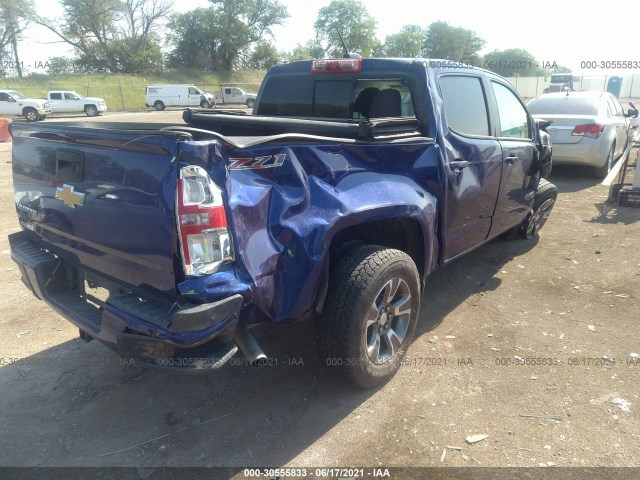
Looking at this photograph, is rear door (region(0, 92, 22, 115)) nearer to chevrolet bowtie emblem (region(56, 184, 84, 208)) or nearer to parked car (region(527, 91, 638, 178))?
parked car (region(527, 91, 638, 178))

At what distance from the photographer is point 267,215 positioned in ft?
7.56

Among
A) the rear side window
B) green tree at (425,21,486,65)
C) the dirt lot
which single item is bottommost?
the dirt lot

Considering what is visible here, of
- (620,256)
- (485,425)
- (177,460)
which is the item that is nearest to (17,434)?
(177,460)

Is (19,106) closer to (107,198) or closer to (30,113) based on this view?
(30,113)

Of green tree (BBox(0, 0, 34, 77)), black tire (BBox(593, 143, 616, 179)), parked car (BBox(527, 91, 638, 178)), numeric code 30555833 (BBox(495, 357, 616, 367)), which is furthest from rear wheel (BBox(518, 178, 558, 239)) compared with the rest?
green tree (BBox(0, 0, 34, 77))

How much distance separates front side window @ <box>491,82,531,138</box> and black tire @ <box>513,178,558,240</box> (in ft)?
2.87

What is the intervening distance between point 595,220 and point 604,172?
317 cm

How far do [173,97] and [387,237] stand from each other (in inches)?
1507

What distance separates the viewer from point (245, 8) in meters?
67.4

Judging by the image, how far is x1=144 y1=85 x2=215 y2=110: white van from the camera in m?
37.6

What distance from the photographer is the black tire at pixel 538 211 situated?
5.49 m

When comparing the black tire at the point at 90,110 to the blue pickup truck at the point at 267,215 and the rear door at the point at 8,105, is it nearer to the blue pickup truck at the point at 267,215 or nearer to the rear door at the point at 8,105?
the rear door at the point at 8,105

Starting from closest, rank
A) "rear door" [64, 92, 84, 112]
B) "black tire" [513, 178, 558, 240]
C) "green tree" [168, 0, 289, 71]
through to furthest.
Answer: "black tire" [513, 178, 558, 240] → "rear door" [64, 92, 84, 112] → "green tree" [168, 0, 289, 71]

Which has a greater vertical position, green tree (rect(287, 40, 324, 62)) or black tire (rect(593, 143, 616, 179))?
green tree (rect(287, 40, 324, 62))
